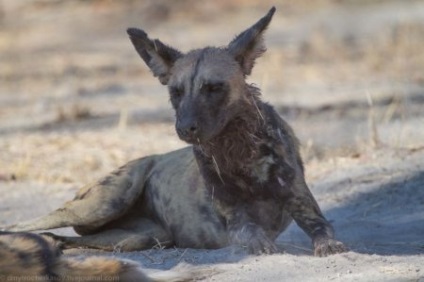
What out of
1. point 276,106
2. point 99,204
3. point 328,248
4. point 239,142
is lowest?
point 328,248

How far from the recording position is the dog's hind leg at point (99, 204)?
254 inches

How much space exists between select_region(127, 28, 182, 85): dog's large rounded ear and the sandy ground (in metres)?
0.97

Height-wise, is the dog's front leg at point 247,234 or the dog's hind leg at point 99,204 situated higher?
the dog's hind leg at point 99,204

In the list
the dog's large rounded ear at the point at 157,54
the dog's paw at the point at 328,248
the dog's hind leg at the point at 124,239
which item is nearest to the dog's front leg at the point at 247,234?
the dog's paw at the point at 328,248

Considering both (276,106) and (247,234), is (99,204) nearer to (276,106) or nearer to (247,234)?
(247,234)

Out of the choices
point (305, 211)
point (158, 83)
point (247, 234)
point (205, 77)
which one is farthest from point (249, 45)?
point (158, 83)

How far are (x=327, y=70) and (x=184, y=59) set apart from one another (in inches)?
364

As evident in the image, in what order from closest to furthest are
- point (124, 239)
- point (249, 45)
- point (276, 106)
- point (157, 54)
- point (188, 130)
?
1. point (188, 130)
2. point (249, 45)
3. point (157, 54)
4. point (124, 239)
5. point (276, 106)

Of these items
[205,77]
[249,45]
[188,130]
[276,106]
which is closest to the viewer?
[188,130]

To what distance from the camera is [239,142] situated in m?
5.74

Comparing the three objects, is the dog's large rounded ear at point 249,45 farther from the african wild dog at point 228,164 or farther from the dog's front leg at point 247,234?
the dog's front leg at point 247,234

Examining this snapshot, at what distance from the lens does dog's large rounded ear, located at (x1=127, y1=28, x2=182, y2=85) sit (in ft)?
19.8

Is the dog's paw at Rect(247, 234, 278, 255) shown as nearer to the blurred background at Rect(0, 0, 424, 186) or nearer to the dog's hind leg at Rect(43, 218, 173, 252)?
the dog's hind leg at Rect(43, 218, 173, 252)

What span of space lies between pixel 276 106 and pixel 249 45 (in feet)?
18.3
